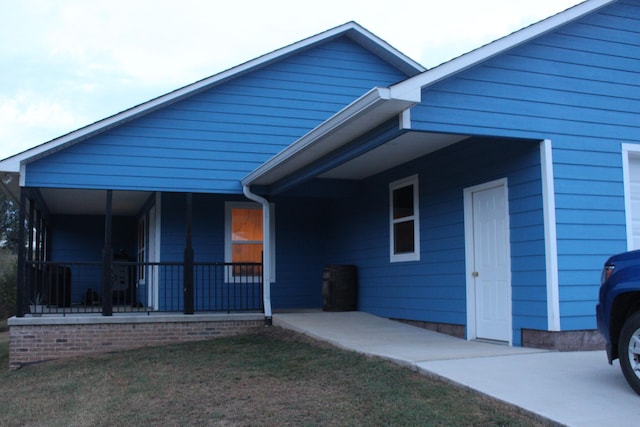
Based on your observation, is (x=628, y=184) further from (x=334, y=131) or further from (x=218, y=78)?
(x=218, y=78)

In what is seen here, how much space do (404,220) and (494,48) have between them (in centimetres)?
378

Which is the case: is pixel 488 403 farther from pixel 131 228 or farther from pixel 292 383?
pixel 131 228

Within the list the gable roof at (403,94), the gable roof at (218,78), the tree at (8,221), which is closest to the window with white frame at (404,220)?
the gable roof at (403,94)

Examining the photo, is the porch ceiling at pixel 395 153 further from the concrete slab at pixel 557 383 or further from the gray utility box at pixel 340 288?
the concrete slab at pixel 557 383

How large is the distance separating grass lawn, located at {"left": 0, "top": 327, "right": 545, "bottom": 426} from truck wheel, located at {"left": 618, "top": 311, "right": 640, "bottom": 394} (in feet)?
3.21

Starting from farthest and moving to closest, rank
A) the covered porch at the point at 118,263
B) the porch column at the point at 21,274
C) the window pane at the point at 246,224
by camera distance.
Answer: the window pane at the point at 246,224 < the covered porch at the point at 118,263 < the porch column at the point at 21,274

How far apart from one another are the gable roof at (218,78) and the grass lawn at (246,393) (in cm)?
356

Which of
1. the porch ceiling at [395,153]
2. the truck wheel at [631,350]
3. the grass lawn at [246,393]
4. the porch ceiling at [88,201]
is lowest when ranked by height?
the grass lawn at [246,393]

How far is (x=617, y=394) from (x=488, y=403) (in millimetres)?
1071

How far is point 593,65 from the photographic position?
8383 millimetres

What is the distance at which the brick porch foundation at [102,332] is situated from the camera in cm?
1034

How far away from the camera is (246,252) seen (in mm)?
13312

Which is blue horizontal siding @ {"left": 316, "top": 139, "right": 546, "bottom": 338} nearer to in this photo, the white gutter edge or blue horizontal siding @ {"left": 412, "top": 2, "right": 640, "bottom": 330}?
blue horizontal siding @ {"left": 412, "top": 2, "right": 640, "bottom": 330}

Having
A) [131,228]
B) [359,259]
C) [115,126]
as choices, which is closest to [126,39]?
[131,228]
